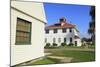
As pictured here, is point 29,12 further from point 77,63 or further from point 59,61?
point 77,63

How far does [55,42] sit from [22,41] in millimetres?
564

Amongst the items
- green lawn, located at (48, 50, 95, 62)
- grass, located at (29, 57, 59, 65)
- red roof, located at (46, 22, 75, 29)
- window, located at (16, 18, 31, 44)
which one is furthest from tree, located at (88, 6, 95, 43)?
window, located at (16, 18, 31, 44)

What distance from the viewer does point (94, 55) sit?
3740mm

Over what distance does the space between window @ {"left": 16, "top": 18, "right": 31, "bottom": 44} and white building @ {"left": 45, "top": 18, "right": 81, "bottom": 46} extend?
0.29m

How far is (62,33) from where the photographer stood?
11.5 feet

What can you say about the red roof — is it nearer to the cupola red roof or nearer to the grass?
the cupola red roof

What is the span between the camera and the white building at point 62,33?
3388 millimetres

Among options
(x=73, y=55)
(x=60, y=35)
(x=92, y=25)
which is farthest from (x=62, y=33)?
(x=92, y=25)

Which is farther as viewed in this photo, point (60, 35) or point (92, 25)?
point (92, 25)

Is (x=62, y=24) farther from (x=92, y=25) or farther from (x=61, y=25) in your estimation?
(x=92, y=25)

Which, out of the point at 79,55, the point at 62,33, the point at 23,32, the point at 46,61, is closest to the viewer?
the point at 23,32

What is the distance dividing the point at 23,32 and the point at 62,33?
67 cm

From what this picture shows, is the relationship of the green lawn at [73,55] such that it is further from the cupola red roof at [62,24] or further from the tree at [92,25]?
the cupola red roof at [62,24]
